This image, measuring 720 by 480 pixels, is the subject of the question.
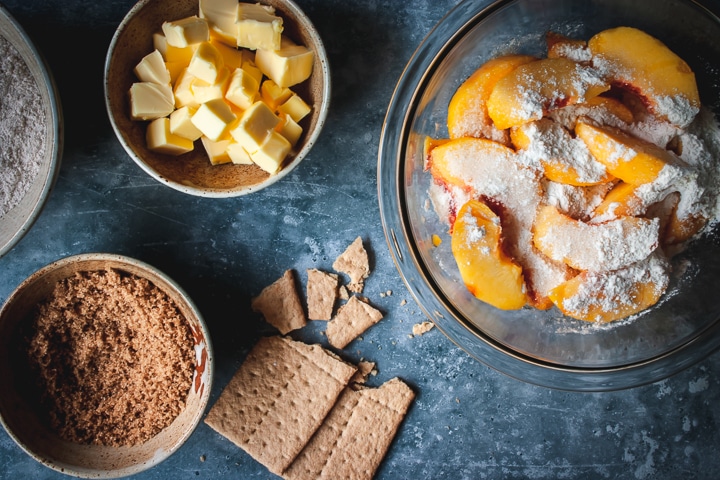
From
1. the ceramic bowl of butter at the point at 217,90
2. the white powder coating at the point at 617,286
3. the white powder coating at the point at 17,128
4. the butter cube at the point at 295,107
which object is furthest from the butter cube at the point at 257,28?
the white powder coating at the point at 617,286

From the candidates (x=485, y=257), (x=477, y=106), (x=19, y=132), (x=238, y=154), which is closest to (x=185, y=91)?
(x=238, y=154)

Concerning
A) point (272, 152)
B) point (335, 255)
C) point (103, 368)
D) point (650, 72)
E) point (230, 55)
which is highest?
point (650, 72)

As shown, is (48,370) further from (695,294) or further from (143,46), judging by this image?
(695,294)

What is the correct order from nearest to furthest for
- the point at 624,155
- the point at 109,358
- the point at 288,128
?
the point at 624,155 < the point at 288,128 < the point at 109,358

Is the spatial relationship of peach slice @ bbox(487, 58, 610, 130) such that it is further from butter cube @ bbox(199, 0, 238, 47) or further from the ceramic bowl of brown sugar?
the ceramic bowl of brown sugar

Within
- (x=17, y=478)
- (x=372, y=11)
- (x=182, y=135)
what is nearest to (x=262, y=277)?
(x=182, y=135)

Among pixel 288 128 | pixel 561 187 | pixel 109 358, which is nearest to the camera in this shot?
pixel 561 187

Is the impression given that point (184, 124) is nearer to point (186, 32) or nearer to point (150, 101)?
point (150, 101)

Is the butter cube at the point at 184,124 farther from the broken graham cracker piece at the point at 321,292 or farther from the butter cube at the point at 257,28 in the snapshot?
the broken graham cracker piece at the point at 321,292

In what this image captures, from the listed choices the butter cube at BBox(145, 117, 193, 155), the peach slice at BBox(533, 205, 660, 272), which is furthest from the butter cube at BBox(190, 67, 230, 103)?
the peach slice at BBox(533, 205, 660, 272)
